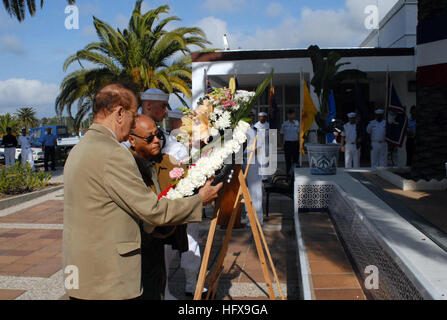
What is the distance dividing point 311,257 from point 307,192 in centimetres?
208

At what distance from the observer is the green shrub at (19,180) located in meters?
9.97

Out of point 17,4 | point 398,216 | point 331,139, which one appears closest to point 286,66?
point 331,139

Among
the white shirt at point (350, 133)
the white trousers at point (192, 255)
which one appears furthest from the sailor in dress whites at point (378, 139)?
the white trousers at point (192, 255)

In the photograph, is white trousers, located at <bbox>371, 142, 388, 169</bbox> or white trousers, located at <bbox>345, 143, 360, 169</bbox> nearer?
white trousers, located at <bbox>371, 142, 388, 169</bbox>

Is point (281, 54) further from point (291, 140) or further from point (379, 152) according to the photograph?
point (379, 152)

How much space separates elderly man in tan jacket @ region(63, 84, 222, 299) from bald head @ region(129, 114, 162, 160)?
67 centimetres

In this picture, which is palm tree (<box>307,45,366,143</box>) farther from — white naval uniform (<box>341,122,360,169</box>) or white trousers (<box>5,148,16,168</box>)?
white trousers (<box>5,148,16,168</box>)

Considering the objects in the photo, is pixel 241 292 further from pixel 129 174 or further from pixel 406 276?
pixel 129 174

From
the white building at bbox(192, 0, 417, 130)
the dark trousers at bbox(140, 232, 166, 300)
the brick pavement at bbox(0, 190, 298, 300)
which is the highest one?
the white building at bbox(192, 0, 417, 130)

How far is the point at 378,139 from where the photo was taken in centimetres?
1183

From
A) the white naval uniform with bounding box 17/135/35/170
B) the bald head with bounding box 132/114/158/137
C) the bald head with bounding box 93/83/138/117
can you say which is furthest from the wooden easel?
the white naval uniform with bounding box 17/135/35/170

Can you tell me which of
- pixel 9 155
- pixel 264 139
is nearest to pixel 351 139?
pixel 264 139

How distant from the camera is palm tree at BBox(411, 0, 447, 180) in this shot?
5.75 metres
